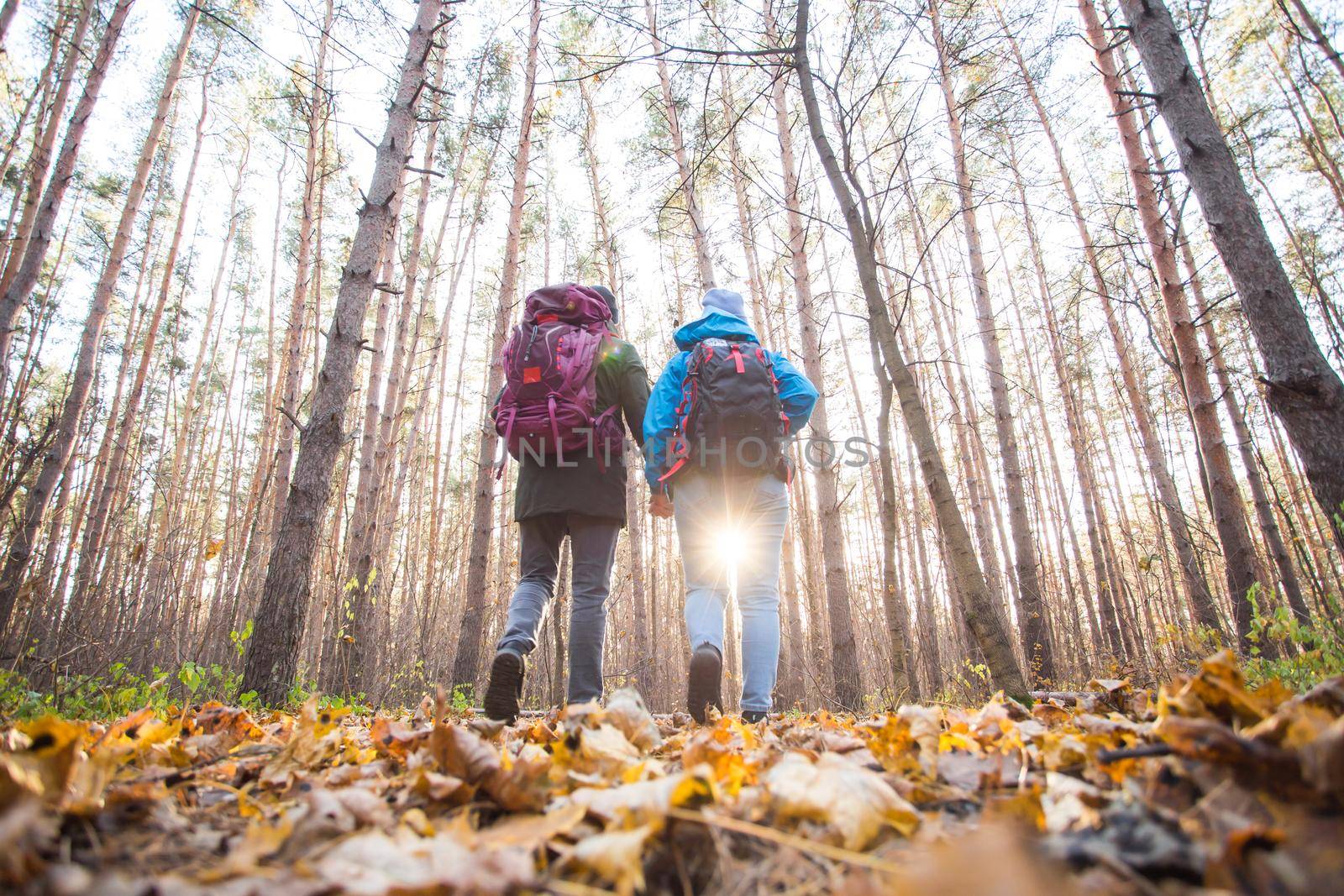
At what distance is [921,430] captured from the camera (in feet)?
7.50

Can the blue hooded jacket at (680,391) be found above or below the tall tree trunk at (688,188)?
below

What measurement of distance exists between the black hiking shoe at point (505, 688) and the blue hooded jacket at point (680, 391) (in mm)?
1000

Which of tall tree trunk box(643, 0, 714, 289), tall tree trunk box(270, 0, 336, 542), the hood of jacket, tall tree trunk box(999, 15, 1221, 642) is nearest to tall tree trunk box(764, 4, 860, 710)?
tall tree trunk box(643, 0, 714, 289)

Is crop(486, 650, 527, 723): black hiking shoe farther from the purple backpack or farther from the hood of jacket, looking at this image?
the hood of jacket

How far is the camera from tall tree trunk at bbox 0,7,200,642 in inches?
156

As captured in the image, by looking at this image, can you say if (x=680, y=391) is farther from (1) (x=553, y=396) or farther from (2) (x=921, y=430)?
(2) (x=921, y=430)

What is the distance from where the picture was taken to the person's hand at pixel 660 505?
2854mm

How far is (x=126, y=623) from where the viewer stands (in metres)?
5.15

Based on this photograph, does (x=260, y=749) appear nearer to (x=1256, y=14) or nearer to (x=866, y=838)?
(x=866, y=838)

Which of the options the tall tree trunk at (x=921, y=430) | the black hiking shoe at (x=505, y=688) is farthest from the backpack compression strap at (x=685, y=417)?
the black hiking shoe at (x=505, y=688)

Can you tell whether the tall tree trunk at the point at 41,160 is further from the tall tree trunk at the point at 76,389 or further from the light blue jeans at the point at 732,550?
the light blue jeans at the point at 732,550

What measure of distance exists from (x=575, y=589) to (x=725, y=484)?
2.69ft

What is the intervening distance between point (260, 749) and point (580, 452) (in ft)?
5.05

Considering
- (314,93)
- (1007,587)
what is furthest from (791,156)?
(1007,587)
